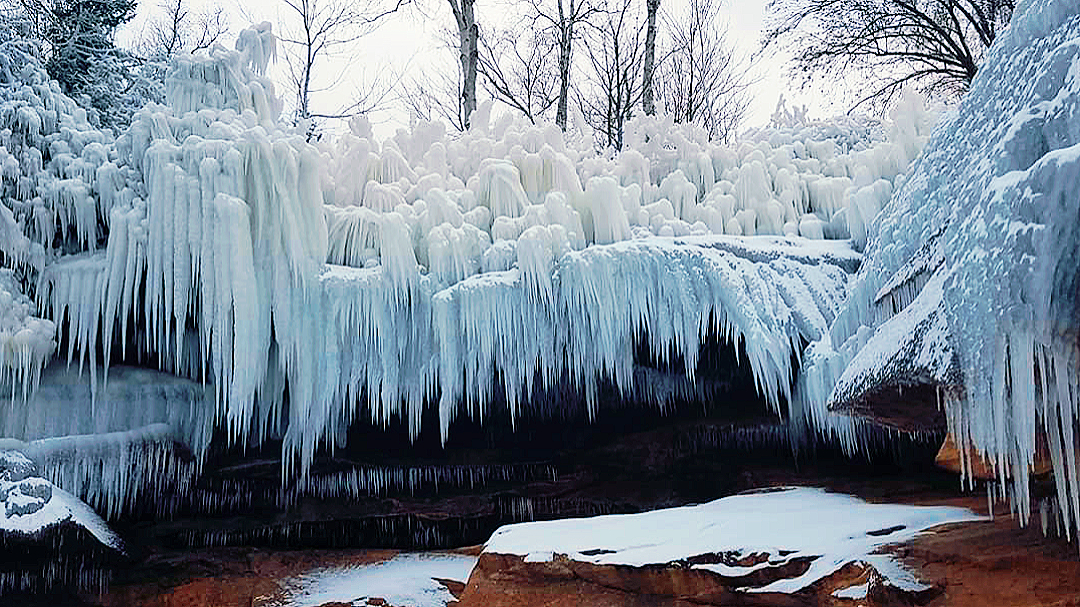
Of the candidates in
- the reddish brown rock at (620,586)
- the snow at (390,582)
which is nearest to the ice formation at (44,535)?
the snow at (390,582)

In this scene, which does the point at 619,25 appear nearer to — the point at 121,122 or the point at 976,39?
the point at 976,39

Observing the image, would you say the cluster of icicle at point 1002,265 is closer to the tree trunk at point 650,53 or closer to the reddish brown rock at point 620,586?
the reddish brown rock at point 620,586

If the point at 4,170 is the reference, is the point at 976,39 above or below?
above

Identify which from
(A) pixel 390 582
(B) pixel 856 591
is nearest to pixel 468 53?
(A) pixel 390 582

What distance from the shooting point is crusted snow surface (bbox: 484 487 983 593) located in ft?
12.5

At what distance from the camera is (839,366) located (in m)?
4.39

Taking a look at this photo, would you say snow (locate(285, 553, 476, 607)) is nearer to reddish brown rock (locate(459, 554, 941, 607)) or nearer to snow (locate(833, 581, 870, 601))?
reddish brown rock (locate(459, 554, 941, 607))

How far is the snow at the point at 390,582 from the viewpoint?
19.4ft

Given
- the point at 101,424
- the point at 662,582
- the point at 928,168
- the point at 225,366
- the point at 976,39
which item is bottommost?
the point at 662,582

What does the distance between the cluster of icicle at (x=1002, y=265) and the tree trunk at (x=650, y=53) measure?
11.4 m

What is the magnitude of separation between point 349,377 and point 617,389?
72.0 inches

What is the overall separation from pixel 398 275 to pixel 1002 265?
3.78m

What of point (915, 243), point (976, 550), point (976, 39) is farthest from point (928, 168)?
point (976, 39)

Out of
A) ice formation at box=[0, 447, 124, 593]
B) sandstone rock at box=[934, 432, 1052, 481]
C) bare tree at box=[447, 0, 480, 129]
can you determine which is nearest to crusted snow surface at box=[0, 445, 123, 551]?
ice formation at box=[0, 447, 124, 593]
